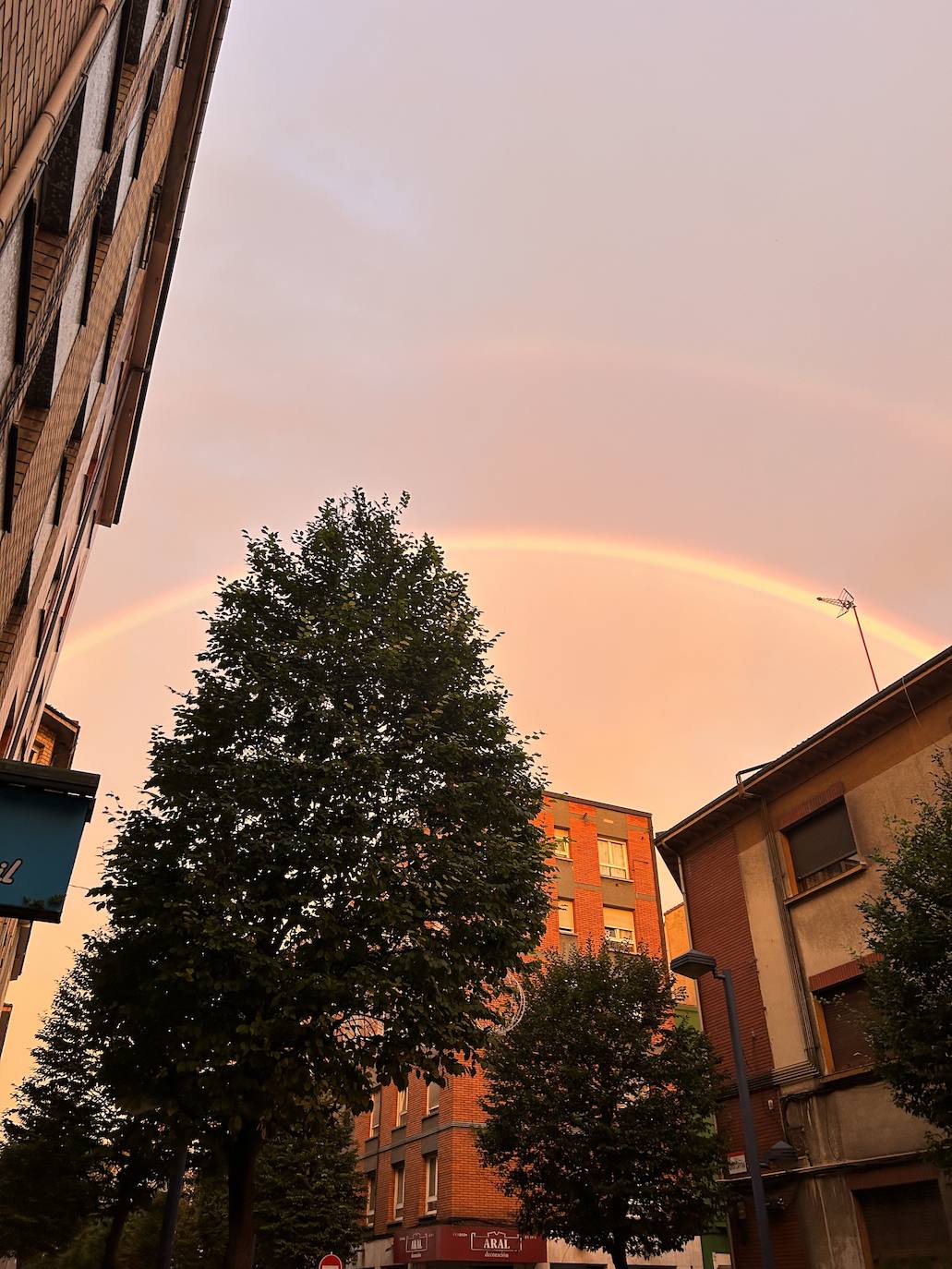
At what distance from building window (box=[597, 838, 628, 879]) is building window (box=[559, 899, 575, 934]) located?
7.95 feet

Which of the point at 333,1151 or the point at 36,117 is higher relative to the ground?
the point at 36,117

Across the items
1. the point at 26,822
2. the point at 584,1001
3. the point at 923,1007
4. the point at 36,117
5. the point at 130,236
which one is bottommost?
the point at 26,822

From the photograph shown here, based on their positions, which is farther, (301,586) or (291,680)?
(301,586)

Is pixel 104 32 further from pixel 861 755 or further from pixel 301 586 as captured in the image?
pixel 861 755

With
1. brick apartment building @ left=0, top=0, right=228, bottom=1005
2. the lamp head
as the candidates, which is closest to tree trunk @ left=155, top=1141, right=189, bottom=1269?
brick apartment building @ left=0, top=0, right=228, bottom=1005

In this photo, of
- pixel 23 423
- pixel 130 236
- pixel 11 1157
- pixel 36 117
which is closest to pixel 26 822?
pixel 36 117

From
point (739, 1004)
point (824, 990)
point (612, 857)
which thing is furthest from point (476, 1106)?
point (824, 990)

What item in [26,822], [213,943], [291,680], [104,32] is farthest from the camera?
[291,680]

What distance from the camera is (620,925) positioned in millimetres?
36969

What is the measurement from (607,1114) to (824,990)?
16.8ft

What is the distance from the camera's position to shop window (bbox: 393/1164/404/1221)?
103ft

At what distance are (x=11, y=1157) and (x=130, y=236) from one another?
85.1ft

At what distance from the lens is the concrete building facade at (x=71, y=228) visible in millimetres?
5387

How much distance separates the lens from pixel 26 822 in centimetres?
436
